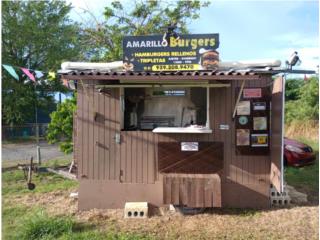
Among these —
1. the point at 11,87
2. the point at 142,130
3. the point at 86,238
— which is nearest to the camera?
the point at 86,238

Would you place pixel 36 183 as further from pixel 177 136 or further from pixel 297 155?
pixel 297 155

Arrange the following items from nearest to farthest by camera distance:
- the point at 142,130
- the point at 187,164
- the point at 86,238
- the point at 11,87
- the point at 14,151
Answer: the point at 86,238 → the point at 187,164 → the point at 142,130 → the point at 14,151 → the point at 11,87

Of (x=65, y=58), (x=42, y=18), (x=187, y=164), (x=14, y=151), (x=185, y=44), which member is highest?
(x=42, y=18)

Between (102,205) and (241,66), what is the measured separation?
3.56m

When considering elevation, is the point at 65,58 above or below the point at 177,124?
above

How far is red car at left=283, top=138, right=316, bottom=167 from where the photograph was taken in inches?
411

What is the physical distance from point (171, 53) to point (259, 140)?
2.22 meters

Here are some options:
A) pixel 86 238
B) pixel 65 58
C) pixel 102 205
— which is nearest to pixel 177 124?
pixel 102 205

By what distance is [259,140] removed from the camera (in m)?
6.05

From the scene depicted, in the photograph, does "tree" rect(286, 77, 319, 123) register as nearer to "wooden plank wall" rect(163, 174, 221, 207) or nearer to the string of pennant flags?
"wooden plank wall" rect(163, 174, 221, 207)

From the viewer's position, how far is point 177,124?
21.6ft

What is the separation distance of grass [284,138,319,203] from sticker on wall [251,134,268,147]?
5.57 feet

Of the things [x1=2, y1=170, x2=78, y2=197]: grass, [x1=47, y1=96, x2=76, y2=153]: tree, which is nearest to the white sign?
[x1=2, y1=170, x2=78, y2=197]: grass

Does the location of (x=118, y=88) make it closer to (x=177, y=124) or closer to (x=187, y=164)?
(x=177, y=124)
